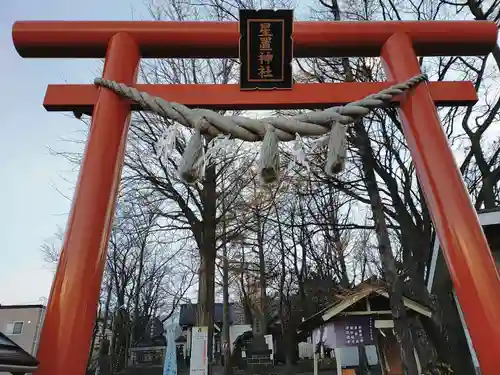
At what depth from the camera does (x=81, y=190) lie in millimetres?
2303

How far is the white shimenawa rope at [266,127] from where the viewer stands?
2.30 m

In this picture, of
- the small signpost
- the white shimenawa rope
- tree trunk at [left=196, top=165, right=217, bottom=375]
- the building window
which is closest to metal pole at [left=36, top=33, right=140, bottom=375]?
the white shimenawa rope

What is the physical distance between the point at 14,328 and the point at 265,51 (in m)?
18.2

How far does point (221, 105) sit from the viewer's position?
8.79ft

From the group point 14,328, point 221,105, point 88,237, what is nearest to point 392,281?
point 221,105

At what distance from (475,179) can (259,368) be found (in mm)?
14195

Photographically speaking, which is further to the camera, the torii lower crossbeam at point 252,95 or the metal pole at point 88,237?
the torii lower crossbeam at point 252,95

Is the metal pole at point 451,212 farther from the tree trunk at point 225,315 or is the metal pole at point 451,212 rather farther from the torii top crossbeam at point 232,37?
the tree trunk at point 225,315

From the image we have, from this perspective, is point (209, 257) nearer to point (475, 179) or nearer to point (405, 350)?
point (405, 350)

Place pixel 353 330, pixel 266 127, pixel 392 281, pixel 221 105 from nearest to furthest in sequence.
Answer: pixel 266 127 < pixel 221 105 < pixel 392 281 < pixel 353 330

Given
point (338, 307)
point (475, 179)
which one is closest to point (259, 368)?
point (338, 307)

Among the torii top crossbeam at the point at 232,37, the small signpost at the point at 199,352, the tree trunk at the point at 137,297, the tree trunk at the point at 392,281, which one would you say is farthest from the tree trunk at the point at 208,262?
the tree trunk at the point at 137,297

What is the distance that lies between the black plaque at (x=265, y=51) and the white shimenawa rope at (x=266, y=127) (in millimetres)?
468

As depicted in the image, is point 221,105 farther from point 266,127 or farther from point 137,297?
point 137,297
